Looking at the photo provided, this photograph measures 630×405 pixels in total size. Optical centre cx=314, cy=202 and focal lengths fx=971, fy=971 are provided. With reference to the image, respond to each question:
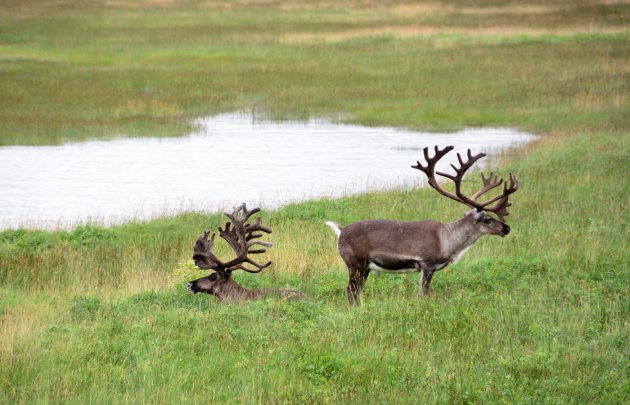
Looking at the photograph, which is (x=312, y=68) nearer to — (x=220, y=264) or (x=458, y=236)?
(x=220, y=264)

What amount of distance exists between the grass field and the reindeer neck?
625mm

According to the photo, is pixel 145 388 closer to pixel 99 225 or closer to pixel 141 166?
pixel 99 225

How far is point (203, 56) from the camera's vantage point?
47.4 metres

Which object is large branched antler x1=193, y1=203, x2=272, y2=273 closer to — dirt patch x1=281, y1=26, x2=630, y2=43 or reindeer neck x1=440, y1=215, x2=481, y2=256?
reindeer neck x1=440, y1=215, x2=481, y2=256

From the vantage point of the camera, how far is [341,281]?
13.5 metres

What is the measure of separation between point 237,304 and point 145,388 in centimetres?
335

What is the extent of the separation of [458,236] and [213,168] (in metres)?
16.4

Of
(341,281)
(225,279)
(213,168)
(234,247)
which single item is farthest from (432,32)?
(225,279)

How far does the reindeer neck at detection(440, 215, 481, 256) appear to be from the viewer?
12273 mm

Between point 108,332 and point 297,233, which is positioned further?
point 297,233

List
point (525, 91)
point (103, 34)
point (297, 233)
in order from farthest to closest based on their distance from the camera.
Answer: point (103, 34)
point (525, 91)
point (297, 233)

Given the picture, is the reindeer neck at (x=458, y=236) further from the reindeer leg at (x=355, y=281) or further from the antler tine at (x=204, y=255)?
the antler tine at (x=204, y=255)

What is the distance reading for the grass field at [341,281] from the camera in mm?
9312

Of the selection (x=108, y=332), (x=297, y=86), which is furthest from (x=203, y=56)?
(x=108, y=332)
